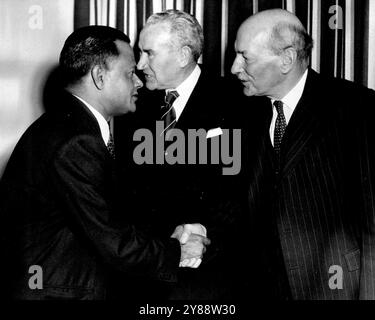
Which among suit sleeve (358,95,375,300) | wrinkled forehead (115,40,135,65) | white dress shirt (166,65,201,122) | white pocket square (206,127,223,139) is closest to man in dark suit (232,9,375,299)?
suit sleeve (358,95,375,300)

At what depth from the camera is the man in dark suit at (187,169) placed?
92.0 inches

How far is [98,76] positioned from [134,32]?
105 centimetres

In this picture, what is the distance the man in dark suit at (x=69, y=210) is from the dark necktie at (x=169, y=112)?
1.69ft

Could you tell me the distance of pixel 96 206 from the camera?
1804mm

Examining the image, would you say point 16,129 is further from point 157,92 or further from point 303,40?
point 303,40

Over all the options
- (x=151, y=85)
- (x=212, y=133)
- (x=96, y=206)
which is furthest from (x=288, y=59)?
(x=96, y=206)

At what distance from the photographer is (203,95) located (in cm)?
238

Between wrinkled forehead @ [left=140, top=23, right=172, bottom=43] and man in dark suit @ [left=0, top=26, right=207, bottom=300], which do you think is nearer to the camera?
man in dark suit @ [left=0, top=26, right=207, bottom=300]

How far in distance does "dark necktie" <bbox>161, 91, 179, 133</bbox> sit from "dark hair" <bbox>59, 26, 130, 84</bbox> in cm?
49

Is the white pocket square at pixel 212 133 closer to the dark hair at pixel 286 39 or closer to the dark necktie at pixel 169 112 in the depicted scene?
the dark necktie at pixel 169 112

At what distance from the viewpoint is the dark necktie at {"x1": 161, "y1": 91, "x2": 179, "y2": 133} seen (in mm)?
2428

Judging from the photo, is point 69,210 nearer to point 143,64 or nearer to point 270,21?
point 143,64

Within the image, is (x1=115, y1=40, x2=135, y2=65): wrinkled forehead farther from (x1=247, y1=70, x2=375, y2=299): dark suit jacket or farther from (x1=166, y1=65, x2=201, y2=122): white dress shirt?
(x1=247, y1=70, x2=375, y2=299): dark suit jacket

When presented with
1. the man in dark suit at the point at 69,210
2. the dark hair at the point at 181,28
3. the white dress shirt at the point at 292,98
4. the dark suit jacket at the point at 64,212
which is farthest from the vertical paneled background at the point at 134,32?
the dark suit jacket at the point at 64,212
